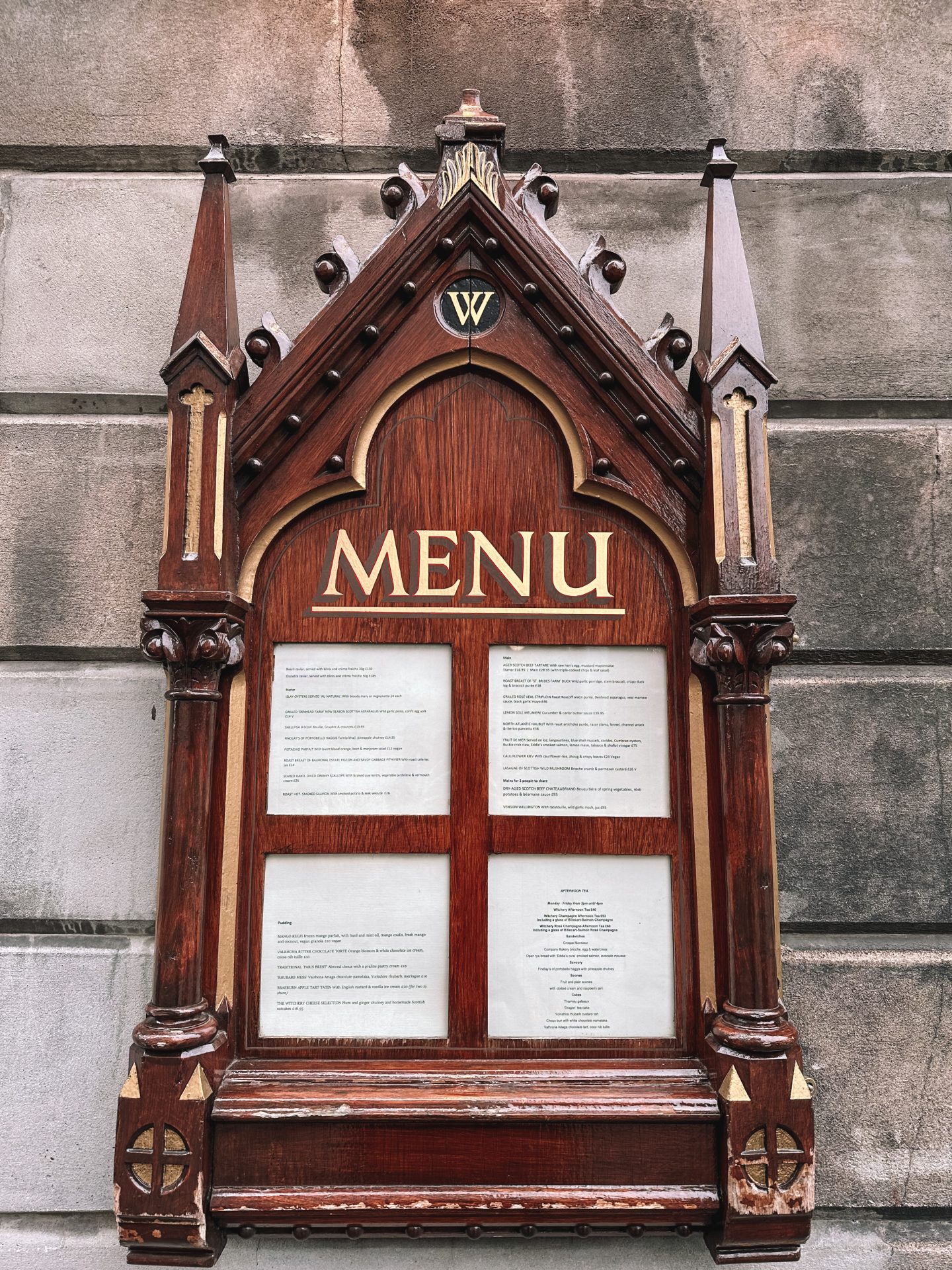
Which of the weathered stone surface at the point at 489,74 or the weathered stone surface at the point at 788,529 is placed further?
the weathered stone surface at the point at 489,74

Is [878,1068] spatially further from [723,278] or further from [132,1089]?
[723,278]

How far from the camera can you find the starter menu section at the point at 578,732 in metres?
2.25

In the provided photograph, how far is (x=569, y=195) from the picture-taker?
292 cm

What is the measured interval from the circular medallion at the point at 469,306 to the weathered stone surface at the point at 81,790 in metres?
1.44

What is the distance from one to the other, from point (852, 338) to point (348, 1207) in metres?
2.98

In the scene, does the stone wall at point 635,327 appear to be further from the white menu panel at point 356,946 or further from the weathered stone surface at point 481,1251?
the white menu panel at point 356,946

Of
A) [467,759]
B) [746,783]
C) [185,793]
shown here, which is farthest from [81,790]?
[746,783]

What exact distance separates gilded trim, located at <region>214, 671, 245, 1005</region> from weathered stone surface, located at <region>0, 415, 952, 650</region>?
74cm

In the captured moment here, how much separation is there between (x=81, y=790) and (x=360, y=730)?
1061 millimetres

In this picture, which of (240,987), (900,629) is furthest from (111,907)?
(900,629)

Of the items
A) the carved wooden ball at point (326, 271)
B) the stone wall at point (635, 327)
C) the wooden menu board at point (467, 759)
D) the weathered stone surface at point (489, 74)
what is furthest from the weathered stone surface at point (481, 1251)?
the weathered stone surface at point (489, 74)

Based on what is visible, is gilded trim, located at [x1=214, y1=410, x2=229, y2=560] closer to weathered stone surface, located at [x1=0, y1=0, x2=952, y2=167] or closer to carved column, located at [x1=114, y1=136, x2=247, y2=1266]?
carved column, located at [x1=114, y1=136, x2=247, y2=1266]

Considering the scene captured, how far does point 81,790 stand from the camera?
8.84ft

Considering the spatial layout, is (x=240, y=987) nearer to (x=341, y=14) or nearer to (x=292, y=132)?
(x=292, y=132)
